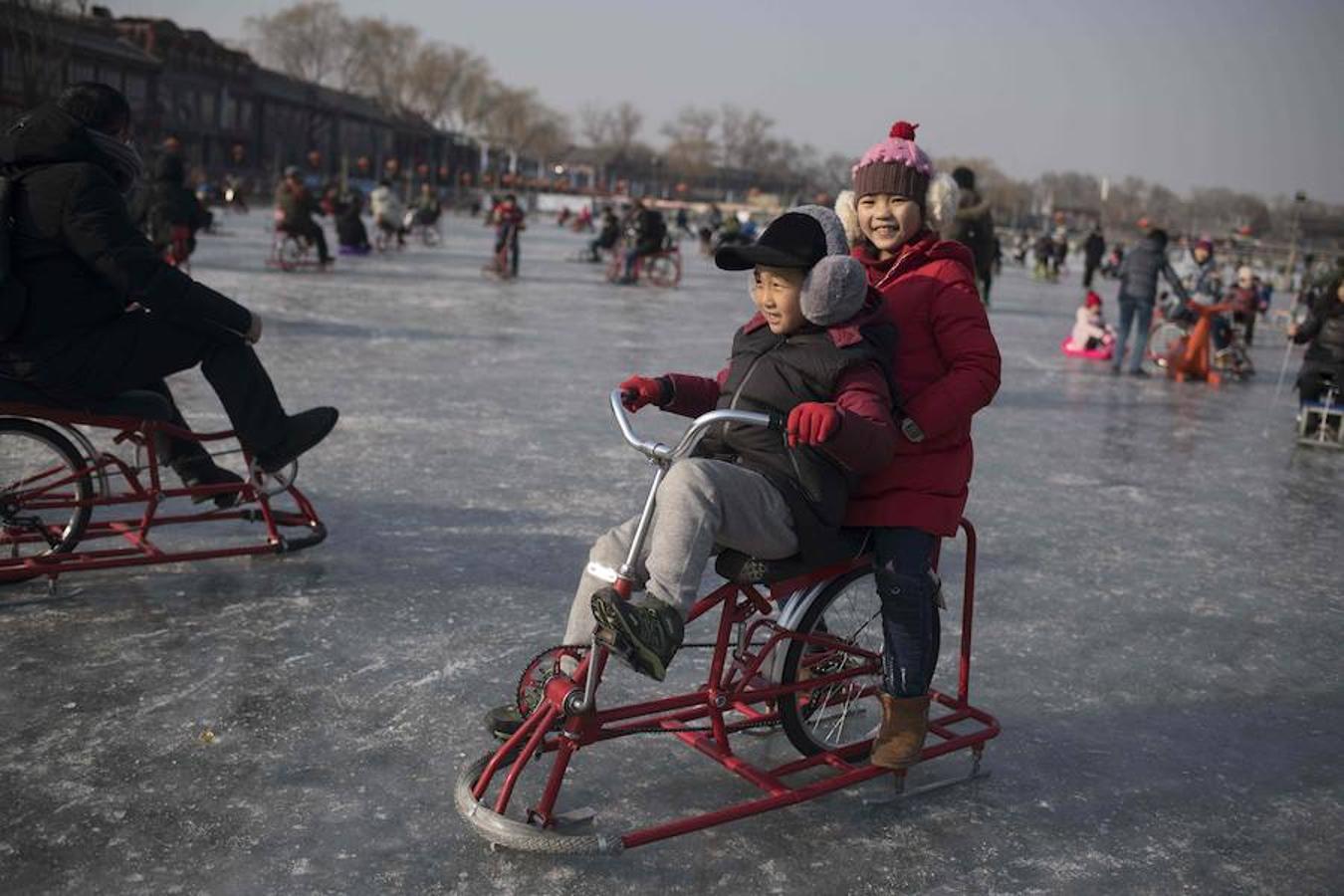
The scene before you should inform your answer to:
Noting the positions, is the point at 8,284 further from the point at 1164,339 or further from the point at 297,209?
the point at 297,209

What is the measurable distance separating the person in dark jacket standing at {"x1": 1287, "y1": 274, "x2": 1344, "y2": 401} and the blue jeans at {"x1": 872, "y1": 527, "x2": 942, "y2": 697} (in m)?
7.25

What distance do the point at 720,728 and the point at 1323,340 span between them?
27.6 feet

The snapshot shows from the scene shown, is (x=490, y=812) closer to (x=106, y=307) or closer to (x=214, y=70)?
(x=106, y=307)

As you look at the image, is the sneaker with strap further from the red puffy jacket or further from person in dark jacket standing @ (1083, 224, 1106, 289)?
person in dark jacket standing @ (1083, 224, 1106, 289)

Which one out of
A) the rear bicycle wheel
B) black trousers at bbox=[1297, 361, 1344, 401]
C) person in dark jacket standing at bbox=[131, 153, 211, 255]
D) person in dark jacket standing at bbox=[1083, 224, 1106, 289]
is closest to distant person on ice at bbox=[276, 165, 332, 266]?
the rear bicycle wheel

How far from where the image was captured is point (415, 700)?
3.79 metres

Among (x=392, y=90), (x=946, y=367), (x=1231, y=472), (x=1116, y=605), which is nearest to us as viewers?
(x=946, y=367)

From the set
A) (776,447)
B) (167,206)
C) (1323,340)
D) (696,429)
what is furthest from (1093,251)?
(696,429)

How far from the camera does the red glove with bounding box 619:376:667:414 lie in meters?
3.14

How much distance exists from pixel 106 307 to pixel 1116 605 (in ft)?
13.9

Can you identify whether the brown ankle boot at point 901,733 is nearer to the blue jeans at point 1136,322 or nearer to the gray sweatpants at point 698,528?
the gray sweatpants at point 698,528

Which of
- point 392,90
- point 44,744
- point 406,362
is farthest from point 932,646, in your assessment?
point 392,90

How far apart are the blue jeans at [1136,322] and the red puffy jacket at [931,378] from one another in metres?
10.8

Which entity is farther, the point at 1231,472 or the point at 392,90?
the point at 392,90
